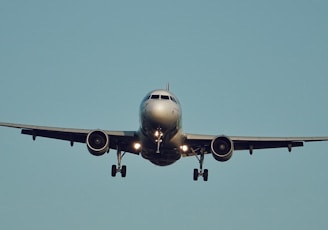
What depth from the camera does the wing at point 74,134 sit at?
158ft

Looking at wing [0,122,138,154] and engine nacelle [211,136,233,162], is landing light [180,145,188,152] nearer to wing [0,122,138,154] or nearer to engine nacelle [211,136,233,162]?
engine nacelle [211,136,233,162]

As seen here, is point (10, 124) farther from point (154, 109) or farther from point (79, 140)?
point (154, 109)

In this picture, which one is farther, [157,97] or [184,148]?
[184,148]

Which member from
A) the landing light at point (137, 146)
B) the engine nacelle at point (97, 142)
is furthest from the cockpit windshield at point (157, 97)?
the landing light at point (137, 146)

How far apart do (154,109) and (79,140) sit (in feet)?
29.0

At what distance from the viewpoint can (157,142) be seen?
4550 centimetres

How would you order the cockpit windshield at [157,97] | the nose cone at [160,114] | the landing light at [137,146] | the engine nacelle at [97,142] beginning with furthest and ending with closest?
the landing light at [137,146], the engine nacelle at [97,142], the cockpit windshield at [157,97], the nose cone at [160,114]

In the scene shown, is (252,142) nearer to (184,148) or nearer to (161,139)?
(184,148)

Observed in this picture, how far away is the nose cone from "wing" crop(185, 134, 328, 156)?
4160mm

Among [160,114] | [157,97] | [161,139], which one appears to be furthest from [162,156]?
[160,114]

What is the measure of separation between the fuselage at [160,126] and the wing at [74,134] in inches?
57.1

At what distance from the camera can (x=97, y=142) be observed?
4656 cm

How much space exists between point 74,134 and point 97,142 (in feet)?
12.2

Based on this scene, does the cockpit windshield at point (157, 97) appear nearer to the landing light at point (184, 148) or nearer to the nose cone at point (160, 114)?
the nose cone at point (160, 114)
